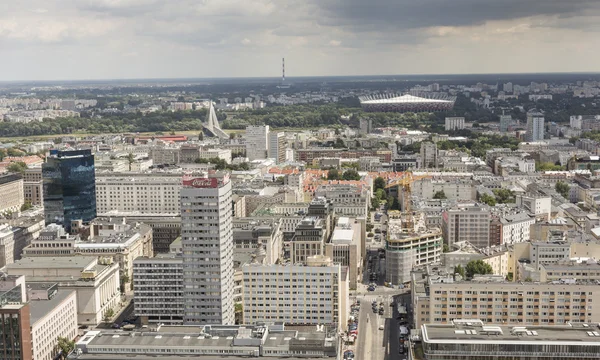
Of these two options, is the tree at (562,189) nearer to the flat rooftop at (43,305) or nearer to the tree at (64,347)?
the flat rooftop at (43,305)

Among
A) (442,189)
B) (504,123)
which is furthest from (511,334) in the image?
(504,123)

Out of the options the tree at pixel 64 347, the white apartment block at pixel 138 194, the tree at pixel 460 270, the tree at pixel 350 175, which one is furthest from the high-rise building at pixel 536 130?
the tree at pixel 64 347

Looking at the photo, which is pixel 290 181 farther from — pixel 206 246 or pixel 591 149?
pixel 591 149

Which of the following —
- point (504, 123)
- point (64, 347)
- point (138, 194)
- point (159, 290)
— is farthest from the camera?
point (504, 123)

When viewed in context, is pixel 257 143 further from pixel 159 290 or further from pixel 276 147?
pixel 159 290

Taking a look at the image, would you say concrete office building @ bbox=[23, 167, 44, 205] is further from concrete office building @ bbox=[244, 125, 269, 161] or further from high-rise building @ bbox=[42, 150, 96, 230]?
concrete office building @ bbox=[244, 125, 269, 161]
